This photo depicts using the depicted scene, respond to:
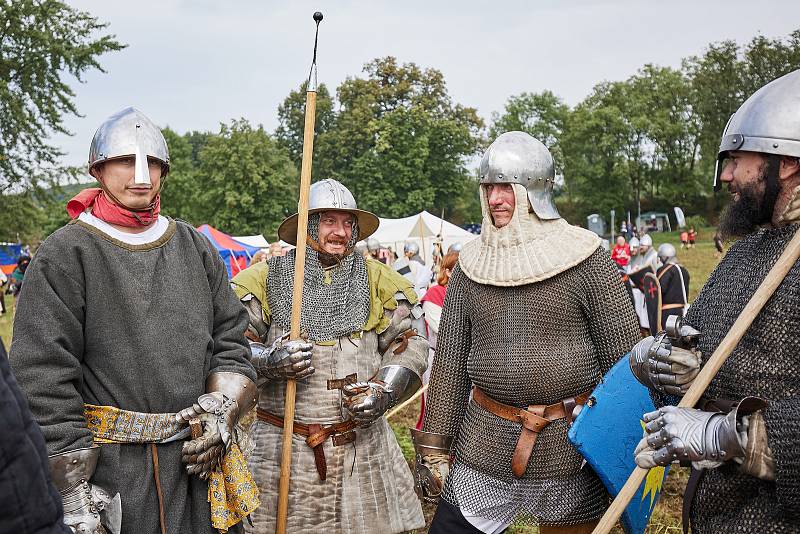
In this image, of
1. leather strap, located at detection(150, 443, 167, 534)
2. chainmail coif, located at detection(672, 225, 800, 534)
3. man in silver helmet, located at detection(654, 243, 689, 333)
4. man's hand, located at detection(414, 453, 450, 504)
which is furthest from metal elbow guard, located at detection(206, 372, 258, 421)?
man in silver helmet, located at detection(654, 243, 689, 333)

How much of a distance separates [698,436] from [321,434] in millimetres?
2097

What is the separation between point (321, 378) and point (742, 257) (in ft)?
6.83

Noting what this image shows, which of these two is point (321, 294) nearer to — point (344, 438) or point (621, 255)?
point (344, 438)

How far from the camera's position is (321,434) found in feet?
11.9

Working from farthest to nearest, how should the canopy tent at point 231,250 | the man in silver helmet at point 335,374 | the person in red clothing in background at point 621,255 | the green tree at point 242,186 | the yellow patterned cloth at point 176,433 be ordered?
1. the green tree at point 242,186
2. the canopy tent at point 231,250
3. the person in red clothing in background at point 621,255
4. the man in silver helmet at point 335,374
5. the yellow patterned cloth at point 176,433

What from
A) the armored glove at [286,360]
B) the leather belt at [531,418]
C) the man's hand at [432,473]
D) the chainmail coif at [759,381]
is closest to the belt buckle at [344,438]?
the armored glove at [286,360]

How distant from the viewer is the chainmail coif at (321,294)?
3736 mm

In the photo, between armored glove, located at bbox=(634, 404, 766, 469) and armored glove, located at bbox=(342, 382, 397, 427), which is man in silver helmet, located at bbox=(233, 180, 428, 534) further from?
armored glove, located at bbox=(634, 404, 766, 469)

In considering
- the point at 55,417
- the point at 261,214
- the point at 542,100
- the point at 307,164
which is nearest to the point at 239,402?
the point at 55,417

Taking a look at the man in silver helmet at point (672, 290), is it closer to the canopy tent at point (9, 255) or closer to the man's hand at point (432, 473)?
the man's hand at point (432, 473)

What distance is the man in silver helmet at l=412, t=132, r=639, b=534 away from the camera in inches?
116

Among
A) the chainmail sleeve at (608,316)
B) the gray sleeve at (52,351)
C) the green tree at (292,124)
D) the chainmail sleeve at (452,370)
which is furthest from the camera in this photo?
the green tree at (292,124)

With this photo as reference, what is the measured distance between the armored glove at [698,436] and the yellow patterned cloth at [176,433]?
1.54 meters

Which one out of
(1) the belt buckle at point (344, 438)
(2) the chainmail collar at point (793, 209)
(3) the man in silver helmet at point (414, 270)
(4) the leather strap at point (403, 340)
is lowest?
(3) the man in silver helmet at point (414, 270)
